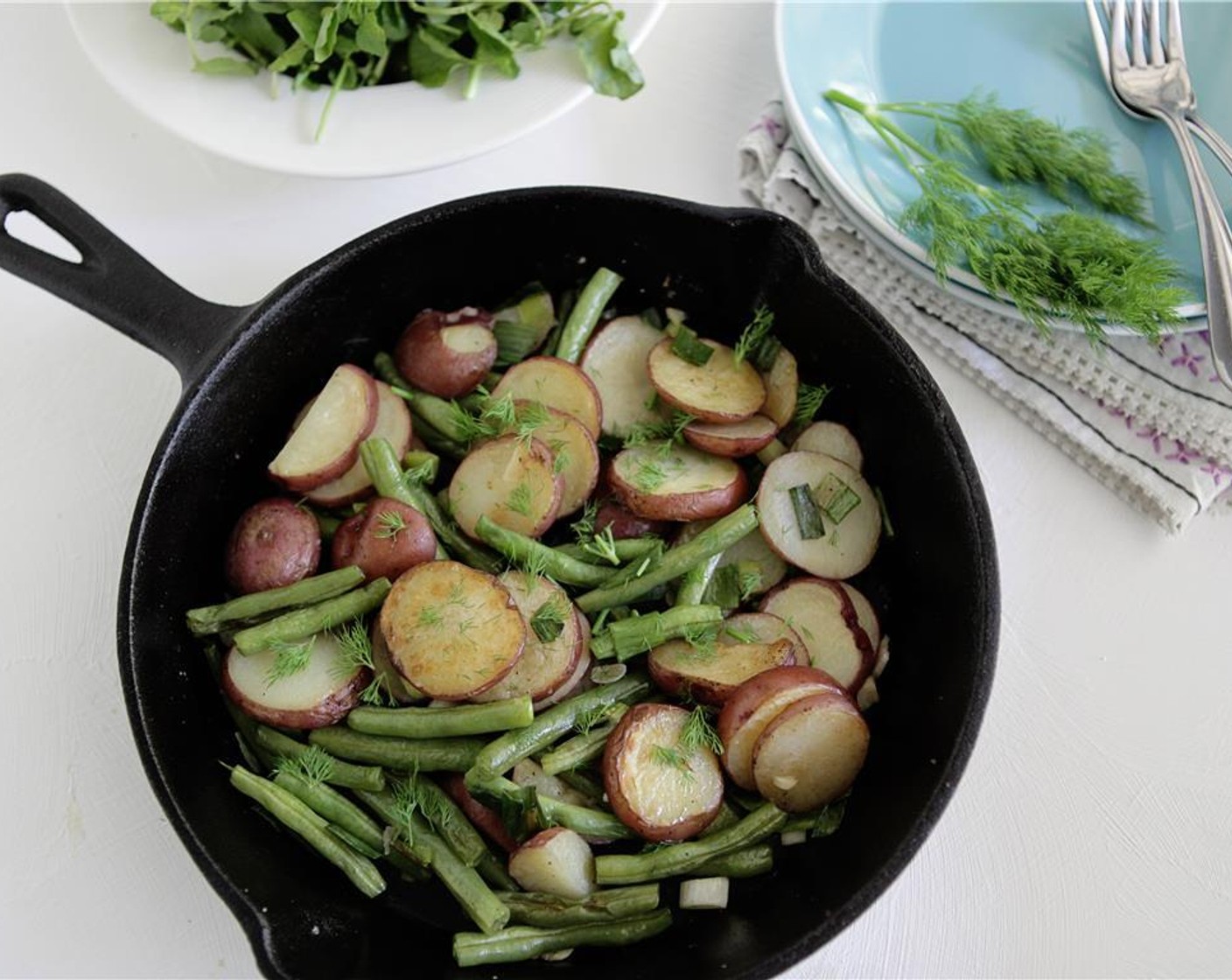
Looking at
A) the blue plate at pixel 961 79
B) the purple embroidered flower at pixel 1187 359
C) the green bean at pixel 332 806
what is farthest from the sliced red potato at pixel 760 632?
the purple embroidered flower at pixel 1187 359

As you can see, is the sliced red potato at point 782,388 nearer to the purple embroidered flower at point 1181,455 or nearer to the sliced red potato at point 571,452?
the sliced red potato at point 571,452

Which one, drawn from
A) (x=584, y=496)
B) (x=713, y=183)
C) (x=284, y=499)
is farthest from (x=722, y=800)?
(x=713, y=183)

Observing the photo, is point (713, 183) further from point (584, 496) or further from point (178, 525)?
point (178, 525)

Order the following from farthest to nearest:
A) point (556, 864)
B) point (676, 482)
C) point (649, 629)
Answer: point (676, 482), point (649, 629), point (556, 864)

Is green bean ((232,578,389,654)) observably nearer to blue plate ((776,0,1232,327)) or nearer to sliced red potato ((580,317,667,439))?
sliced red potato ((580,317,667,439))

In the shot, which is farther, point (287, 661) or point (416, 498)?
point (416, 498)

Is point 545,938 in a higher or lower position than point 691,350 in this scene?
lower

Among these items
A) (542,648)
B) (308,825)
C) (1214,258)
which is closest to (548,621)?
(542,648)

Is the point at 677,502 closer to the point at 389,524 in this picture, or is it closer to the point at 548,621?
the point at 548,621

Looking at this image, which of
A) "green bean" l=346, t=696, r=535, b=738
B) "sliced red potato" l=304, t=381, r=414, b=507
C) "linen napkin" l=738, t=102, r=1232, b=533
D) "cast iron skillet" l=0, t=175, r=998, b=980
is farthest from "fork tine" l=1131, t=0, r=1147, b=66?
"green bean" l=346, t=696, r=535, b=738
